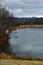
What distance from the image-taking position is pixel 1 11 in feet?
136

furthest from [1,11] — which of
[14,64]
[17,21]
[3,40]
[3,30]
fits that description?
[14,64]

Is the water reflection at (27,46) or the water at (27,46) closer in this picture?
the water at (27,46)

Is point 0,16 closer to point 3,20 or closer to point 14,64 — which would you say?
point 3,20

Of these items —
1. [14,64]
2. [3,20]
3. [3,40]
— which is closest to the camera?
[14,64]

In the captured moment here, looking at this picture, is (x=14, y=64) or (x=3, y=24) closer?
(x=14, y=64)

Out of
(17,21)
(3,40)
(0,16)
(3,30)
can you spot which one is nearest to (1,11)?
(0,16)

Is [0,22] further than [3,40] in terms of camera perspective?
Yes

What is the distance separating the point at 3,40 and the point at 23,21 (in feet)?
75.7

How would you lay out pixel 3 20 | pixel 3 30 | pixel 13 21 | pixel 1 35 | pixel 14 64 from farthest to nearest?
pixel 13 21
pixel 3 20
pixel 3 30
pixel 1 35
pixel 14 64

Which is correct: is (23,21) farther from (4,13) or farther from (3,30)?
(3,30)

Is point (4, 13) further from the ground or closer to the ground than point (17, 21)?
further from the ground

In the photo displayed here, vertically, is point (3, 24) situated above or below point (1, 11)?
below

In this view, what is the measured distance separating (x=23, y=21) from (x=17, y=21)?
5.84 feet

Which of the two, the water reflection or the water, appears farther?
the water reflection
